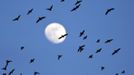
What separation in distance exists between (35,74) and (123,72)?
30.4 feet

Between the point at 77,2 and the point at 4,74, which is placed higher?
the point at 77,2

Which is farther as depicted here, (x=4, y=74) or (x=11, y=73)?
(x=11, y=73)

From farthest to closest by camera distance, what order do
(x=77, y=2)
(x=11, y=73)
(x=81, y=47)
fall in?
(x=11, y=73)
(x=81, y=47)
(x=77, y=2)

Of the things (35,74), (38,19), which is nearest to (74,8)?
(38,19)

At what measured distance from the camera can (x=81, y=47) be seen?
153 feet

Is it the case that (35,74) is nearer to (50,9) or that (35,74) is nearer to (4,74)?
(4,74)

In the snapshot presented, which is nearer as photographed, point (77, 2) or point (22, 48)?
point (77, 2)

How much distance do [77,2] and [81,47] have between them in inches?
207

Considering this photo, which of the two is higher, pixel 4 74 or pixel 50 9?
pixel 50 9

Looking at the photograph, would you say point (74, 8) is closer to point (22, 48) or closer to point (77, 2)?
point (77, 2)

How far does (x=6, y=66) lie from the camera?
48.1 m

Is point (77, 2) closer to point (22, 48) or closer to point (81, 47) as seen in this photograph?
point (81, 47)

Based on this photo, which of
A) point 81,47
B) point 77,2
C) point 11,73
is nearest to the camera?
point 77,2

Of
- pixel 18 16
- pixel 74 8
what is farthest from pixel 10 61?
pixel 74 8
